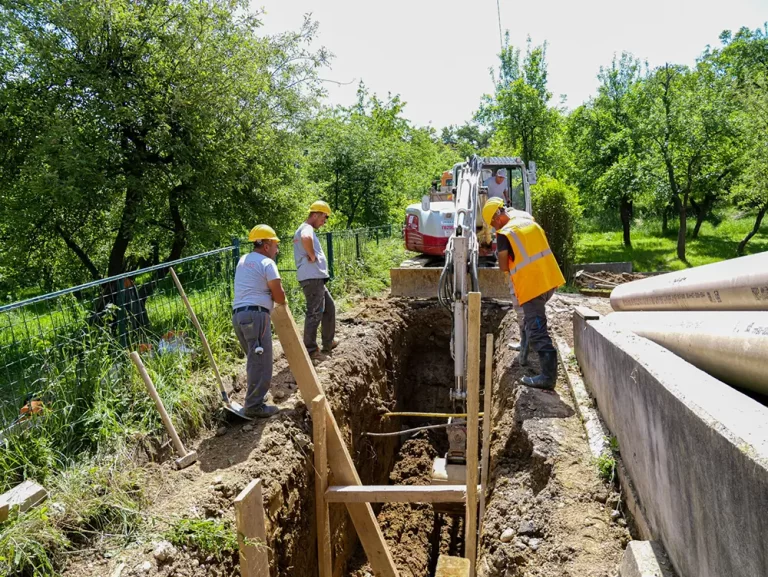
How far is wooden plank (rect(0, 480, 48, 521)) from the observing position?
3.47 m

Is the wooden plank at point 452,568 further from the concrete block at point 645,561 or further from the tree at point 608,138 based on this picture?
the tree at point 608,138

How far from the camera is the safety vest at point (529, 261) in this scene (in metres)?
5.66

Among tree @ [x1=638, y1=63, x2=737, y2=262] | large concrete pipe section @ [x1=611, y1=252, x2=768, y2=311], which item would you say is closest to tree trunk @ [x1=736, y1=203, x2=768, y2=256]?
tree @ [x1=638, y1=63, x2=737, y2=262]

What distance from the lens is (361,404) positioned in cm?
731

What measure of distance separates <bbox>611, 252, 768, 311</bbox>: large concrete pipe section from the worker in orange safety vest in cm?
98

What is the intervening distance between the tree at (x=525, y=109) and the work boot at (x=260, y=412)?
21.2 meters

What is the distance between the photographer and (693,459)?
2.42 meters

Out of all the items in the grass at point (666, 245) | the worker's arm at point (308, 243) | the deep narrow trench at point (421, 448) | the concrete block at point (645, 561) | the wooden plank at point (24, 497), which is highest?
the worker's arm at point (308, 243)

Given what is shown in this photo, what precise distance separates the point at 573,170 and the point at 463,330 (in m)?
21.1

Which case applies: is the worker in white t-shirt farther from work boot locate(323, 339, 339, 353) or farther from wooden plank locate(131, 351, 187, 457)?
wooden plank locate(131, 351, 187, 457)

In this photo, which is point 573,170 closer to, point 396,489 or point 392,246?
point 392,246

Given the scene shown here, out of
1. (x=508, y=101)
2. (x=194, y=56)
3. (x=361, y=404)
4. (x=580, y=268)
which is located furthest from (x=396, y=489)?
(x=508, y=101)

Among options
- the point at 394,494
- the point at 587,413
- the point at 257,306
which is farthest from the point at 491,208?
the point at 394,494

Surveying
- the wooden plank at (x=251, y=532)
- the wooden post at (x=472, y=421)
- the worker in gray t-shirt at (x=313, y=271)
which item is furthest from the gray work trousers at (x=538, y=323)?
the wooden plank at (x=251, y=532)
